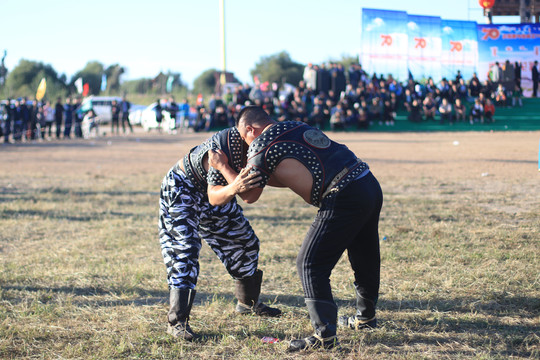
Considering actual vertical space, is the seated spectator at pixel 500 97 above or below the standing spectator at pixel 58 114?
above

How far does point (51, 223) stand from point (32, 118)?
64.0 feet

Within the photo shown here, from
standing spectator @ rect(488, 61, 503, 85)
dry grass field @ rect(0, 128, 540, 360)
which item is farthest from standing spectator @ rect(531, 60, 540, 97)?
dry grass field @ rect(0, 128, 540, 360)

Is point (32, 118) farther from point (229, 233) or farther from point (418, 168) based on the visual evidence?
point (229, 233)

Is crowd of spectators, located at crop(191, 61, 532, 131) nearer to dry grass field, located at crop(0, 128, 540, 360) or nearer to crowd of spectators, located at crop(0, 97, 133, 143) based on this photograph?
crowd of spectators, located at crop(0, 97, 133, 143)

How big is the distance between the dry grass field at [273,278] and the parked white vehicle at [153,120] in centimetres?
1984

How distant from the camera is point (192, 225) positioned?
4.10 m

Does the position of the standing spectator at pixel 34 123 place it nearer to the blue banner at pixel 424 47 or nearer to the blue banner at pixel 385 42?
the blue banner at pixel 385 42

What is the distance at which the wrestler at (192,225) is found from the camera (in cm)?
394

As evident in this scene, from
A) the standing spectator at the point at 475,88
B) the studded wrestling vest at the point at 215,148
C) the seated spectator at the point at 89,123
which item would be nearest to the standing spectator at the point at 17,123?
the seated spectator at the point at 89,123

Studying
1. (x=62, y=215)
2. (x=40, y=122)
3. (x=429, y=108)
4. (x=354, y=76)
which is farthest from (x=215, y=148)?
(x=354, y=76)

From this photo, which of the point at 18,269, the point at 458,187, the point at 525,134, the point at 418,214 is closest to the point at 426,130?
the point at 525,134

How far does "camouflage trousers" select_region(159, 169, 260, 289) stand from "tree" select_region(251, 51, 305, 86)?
6479 cm

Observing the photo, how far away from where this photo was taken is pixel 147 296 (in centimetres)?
505

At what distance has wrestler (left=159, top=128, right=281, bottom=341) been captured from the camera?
12.9 feet
